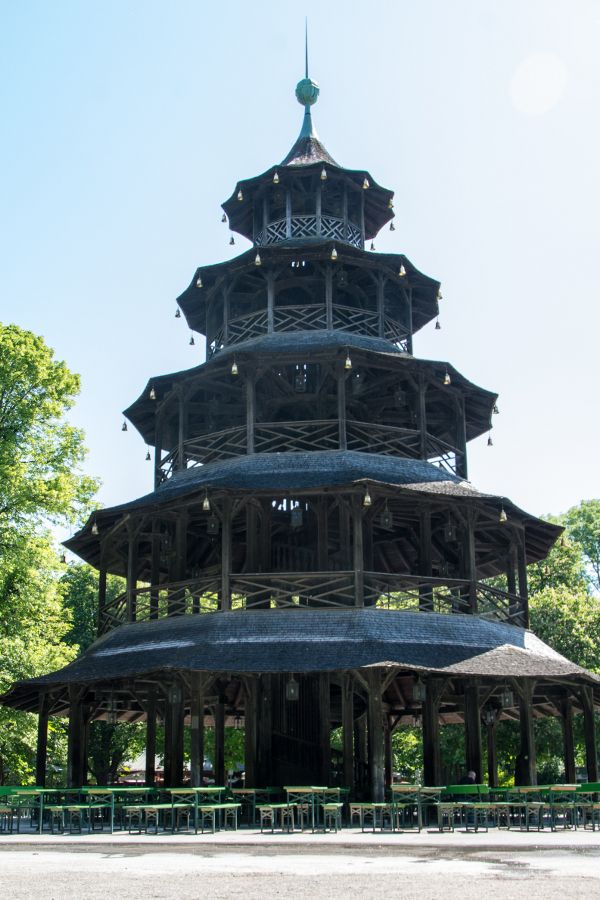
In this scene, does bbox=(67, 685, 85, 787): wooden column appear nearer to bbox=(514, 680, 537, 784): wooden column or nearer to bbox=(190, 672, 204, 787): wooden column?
bbox=(190, 672, 204, 787): wooden column

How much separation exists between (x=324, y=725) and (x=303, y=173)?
19974 millimetres

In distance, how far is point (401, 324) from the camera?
121 feet

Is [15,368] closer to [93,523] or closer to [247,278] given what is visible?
[93,523]

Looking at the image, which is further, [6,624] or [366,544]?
[6,624]

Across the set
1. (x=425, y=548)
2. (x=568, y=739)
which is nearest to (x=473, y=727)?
(x=568, y=739)

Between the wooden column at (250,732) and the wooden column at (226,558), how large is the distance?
2.16 m

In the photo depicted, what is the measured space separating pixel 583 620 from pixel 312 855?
30.1 m

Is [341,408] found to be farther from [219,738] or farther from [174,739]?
[219,738]

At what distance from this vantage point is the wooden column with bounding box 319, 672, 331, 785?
26781mm

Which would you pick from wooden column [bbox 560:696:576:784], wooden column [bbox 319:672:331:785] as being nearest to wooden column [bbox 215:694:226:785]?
wooden column [bbox 319:672:331:785]

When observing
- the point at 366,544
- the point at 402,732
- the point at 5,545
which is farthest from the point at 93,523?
the point at 402,732

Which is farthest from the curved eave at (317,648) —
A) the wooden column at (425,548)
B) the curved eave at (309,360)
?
the curved eave at (309,360)

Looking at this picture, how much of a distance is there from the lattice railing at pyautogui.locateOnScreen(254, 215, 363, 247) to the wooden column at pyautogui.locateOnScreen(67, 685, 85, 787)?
1759cm

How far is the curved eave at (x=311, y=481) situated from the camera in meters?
27.9
